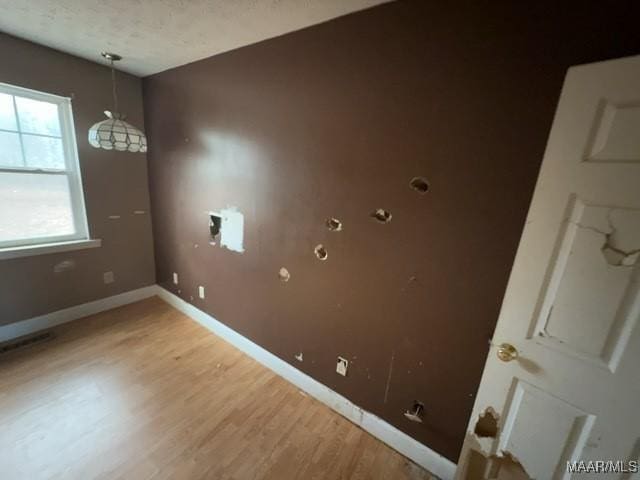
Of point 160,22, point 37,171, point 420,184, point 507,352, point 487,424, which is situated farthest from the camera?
point 37,171

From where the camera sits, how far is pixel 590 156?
0.77 metres

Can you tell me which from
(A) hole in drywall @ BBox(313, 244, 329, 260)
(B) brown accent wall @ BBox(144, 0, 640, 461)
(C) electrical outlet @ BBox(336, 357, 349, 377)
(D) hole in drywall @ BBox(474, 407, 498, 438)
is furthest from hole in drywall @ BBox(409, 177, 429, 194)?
(C) electrical outlet @ BBox(336, 357, 349, 377)

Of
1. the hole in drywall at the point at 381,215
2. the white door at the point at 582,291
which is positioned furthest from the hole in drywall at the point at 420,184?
the white door at the point at 582,291

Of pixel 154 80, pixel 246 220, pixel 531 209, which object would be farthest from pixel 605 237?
pixel 154 80

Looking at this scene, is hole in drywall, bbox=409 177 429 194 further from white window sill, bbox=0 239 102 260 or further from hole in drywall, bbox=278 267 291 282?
white window sill, bbox=0 239 102 260

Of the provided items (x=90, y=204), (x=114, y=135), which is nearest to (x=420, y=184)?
(x=114, y=135)

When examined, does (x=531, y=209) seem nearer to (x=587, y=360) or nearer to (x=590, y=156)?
(x=590, y=156)

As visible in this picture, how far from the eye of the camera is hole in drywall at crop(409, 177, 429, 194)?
1198 mm

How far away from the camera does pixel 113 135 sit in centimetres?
189

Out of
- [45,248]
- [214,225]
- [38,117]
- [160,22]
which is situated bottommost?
[45,248]

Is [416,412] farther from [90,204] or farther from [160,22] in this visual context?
[90,204]

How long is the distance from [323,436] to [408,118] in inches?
73.4

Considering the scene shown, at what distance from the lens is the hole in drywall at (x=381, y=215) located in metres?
1.33

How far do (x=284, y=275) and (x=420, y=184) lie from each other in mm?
1112
